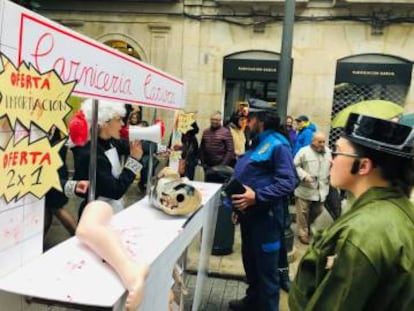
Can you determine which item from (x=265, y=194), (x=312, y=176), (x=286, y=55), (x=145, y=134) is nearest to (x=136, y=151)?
(x=145, y=134)

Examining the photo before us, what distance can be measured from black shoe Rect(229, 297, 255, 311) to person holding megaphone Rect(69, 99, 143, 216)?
1605mm

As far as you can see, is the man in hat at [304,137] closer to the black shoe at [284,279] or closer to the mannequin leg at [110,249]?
the black shoe at [284,279]

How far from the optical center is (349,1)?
9.05 m

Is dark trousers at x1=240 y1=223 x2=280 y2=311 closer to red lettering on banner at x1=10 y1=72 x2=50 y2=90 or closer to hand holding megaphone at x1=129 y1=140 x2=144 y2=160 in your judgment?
hand holding megaphone at x1=129 y1=140 x2=144 y2=160

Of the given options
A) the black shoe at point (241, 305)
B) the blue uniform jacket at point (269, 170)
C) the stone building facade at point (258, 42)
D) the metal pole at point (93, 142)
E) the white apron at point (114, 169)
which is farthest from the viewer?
the stone building facade at point (258, 42)

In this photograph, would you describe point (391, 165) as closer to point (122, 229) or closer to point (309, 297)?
point (309, 297)

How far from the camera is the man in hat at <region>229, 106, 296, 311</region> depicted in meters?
3.33

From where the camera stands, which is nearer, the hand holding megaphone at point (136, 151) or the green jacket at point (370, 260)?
the green jacket at point (370, 260)

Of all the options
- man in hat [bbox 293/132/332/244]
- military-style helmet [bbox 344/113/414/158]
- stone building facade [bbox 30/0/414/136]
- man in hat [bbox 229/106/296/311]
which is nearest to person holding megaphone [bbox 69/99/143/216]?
man in hat [bbox 229/106/296/311]

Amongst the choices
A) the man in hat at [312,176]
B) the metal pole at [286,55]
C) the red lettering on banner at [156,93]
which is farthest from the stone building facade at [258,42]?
the red lettering on banner at [156,93]

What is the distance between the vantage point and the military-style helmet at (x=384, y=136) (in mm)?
1571

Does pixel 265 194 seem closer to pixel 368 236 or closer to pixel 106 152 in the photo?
pixel 106 152

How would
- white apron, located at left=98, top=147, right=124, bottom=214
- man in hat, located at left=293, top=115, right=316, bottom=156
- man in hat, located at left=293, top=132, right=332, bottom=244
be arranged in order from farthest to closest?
man in hat, located at left=293, top=115, right=316, bottom=156, man in hat, located at left=293, top=132, right=332, bottom=244, white apron, located at left=98, top=147, right=124, bottom=214

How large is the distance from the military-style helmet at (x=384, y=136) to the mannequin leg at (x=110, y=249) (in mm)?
970
